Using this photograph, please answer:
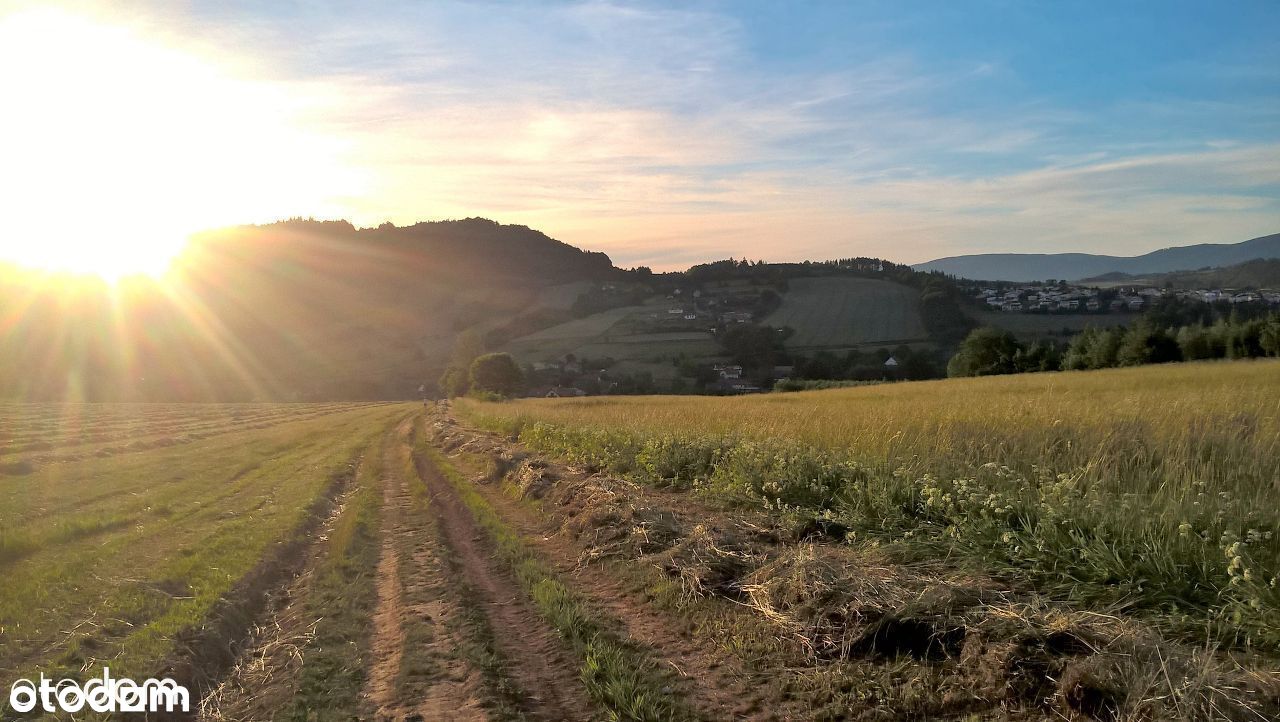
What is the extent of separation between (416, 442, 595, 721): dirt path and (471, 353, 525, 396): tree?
68.7m

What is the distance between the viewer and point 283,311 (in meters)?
122

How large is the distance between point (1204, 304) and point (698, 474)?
87.0 metres

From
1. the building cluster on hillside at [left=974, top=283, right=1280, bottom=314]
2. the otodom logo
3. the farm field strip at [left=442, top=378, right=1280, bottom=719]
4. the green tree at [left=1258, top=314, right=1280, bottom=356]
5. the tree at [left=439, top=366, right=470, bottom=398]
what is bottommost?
the tree at [left=439, top=366, right=470, bottom=398]

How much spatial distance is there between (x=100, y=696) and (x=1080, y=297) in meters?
112

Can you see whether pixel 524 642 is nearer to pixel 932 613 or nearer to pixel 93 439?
pixel 932 613

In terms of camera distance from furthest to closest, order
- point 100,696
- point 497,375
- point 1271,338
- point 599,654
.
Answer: point 497,375 < point 1271,338 < point 599,654 < point 100,696

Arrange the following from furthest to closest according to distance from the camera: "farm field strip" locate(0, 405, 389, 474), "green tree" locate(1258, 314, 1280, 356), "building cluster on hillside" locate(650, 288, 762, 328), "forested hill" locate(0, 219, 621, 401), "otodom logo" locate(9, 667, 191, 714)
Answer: "building cluster on hillside" locate(650, 288, 762, 328)
"forested hill" locate(0, 219, 621, 401)
"green tree" locate(1258, 314, 1280, 356)
"farm field strip" locate(0, 405, 389, 474)
"otodom logo" locate(9, 667, 191, 714)

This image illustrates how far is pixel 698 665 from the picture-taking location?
5.48 metres

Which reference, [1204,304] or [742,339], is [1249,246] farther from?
[742,339]

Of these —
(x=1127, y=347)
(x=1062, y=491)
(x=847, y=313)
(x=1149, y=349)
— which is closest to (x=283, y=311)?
(x=847, y=313)

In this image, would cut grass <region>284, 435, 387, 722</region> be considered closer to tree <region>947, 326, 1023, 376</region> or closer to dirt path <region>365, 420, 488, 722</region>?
dirt path <region>365, 420, 488, 722</region>

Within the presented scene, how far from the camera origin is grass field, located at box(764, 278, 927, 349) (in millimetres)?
87375

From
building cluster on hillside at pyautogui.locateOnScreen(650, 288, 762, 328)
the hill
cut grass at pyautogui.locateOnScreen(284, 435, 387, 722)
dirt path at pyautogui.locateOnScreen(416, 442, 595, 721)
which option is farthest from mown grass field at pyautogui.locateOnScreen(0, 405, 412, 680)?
the hill

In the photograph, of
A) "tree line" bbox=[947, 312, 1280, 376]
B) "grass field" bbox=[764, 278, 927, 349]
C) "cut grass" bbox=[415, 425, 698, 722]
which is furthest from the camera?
"grass field" bbox=[764, 278, 927, 349]
